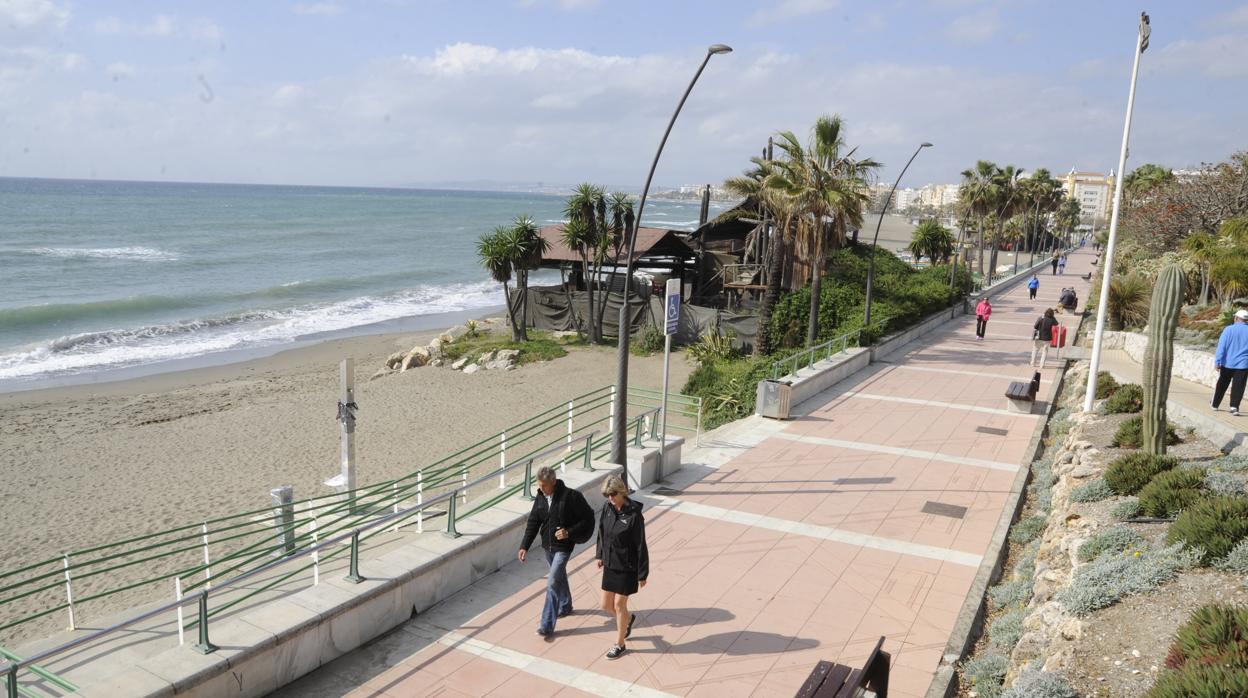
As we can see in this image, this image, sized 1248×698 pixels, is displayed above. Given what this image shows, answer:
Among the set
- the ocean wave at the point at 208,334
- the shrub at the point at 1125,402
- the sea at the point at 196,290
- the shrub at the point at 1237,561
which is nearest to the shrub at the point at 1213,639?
the shrub at the point at 1237,561

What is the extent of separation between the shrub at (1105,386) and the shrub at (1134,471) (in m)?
5.19

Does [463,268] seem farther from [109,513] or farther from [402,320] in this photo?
[109,513]

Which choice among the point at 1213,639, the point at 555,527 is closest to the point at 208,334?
the point at 555,527

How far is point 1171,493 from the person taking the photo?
772 centimetres

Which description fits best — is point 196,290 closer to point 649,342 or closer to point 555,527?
point 649,342

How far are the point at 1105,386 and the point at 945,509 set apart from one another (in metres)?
5.38

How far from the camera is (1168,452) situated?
977 cm

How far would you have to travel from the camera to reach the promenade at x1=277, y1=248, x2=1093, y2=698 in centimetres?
662

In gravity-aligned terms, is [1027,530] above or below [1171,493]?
below

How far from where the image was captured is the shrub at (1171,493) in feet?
25.0

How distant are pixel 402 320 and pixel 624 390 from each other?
32.2 m

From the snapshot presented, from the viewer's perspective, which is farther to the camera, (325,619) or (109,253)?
(109,253)

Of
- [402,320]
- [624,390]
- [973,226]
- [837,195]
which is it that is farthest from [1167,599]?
[973,226]

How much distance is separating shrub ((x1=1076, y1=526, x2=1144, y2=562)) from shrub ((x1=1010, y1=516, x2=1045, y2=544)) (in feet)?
8.01
